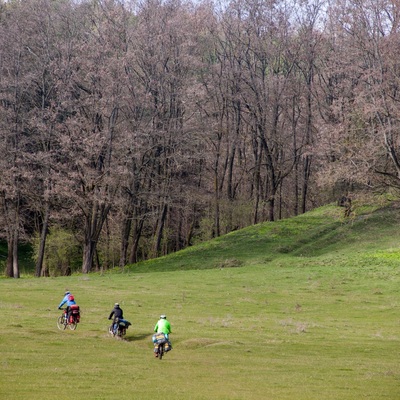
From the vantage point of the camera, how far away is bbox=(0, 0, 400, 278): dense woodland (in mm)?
60000

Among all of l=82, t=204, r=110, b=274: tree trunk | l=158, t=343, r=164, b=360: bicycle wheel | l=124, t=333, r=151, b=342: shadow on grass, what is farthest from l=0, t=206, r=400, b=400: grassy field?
l=82, t=204, r=110, b=274: tree trunk

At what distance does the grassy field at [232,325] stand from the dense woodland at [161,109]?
23.1 feet

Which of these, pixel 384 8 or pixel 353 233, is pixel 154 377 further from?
pixel 353 233

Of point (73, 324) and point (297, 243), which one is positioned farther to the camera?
point (297, 243)

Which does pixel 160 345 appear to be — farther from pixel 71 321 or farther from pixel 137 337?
pixel 71 321

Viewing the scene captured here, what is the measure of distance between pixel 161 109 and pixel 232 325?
3902 cm

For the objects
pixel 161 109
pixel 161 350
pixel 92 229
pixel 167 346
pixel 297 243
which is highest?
pixel 161 109

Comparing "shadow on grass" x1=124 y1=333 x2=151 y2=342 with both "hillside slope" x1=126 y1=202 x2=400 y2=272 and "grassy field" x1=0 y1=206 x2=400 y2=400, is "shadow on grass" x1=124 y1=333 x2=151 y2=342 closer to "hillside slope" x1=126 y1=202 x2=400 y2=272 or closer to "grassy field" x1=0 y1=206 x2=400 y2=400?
"grassy field" x1=0 y1=206 x2=400 y2=400

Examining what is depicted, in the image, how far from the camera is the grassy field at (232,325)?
22.9 m

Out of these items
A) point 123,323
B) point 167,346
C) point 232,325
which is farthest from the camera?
point 232,325

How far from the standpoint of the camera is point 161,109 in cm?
7069

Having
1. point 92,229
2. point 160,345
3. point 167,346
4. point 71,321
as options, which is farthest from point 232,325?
point 92,229

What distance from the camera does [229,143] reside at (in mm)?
82812

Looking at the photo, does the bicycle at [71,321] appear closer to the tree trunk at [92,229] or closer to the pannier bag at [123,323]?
the pannier bag at [123,323]
